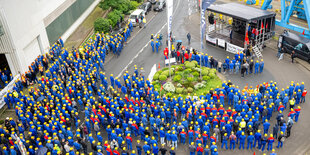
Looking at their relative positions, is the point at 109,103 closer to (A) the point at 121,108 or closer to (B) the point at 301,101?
(A) the point at 121,108

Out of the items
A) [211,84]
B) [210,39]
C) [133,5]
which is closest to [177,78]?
[211,84]

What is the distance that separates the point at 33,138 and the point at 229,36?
21.1 m

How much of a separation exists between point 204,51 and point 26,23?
1710 centimetres

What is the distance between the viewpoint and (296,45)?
2638 cm

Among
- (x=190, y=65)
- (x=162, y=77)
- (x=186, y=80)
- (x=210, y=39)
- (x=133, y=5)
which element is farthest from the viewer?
(x=133, y=5)

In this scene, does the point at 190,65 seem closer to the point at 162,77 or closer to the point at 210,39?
the point at 162,77

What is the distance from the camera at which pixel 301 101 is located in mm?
20984

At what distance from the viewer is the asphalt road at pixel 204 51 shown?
716 inches

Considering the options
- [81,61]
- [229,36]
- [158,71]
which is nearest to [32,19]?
[81,61]

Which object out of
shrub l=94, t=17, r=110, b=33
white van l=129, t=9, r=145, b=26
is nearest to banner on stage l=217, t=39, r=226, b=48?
white van l=129, t=9, r=145, b=26

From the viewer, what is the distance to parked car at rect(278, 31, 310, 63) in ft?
84.2

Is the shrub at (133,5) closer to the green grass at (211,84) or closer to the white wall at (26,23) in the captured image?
the white wall at (26,23)

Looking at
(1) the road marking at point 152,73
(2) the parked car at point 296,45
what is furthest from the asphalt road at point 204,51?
(1) the road marking at point 152,73

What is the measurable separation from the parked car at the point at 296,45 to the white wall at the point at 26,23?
23.4 m
